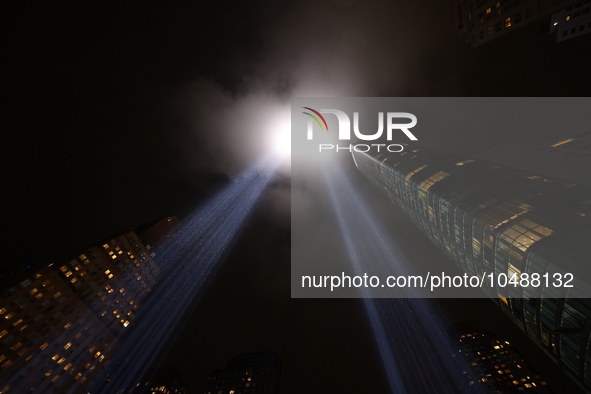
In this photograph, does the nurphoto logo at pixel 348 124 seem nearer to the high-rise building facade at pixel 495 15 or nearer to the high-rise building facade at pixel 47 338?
the high-rise building facade at pixel 495 15

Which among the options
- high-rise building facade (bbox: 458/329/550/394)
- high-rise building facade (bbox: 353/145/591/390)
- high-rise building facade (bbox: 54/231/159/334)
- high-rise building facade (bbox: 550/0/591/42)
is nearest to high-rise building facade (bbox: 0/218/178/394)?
high-rise building facade (bbox: 54/231/159/334)

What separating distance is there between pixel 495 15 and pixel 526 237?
51.3 metres

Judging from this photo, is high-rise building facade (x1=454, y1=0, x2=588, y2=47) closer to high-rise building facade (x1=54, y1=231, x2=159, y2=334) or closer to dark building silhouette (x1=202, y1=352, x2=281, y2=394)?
high-rise building facade (x1=54, y1=231, x2=159, y2=334)

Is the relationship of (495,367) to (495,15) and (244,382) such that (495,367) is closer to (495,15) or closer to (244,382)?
(244,382)

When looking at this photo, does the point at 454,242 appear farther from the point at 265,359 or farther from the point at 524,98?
the point at 265,359

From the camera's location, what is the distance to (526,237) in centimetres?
2856

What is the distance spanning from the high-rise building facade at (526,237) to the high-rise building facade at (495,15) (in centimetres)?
2758

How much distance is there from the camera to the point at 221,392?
10394cm

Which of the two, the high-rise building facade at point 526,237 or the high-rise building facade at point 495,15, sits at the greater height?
the high-rise building facade at point 495,15

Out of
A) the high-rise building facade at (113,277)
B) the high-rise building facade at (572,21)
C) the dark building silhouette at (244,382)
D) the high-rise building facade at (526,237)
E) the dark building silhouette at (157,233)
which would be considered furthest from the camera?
the dark building silhouette at (157,233)

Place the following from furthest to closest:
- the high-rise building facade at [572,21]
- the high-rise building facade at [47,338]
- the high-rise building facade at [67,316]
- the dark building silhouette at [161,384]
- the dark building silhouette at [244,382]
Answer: the dark building silhouette at [161,384] < the dark building silhouette at [244,382] < the high-rise building facade at [67,316] < the high-rise building facade at [47,338] < the high-rise building facade at [572,21]

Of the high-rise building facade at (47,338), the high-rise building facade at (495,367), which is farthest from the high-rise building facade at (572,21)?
the high-rise building facade at (47,338)

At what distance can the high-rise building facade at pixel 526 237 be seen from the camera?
24469 mm

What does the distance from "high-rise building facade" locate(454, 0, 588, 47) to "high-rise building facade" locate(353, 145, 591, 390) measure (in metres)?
27.6
